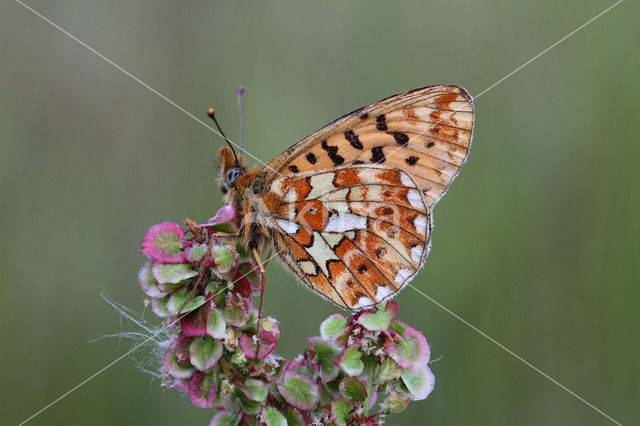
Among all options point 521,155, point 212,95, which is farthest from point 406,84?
point 212,95

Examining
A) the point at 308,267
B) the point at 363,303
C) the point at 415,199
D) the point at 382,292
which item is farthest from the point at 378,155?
the point at 363,303

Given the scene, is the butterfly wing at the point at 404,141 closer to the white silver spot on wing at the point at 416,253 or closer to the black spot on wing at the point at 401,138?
the black spot on wing at the point at 401,138

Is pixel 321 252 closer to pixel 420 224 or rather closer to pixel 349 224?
pixel 349 224

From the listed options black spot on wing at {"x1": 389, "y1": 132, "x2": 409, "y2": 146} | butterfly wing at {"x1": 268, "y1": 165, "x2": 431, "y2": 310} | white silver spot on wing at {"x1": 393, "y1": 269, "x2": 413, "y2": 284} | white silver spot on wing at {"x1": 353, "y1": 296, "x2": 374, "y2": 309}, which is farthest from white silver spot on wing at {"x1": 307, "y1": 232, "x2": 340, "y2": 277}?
black spot on wing at {"x1": 389, "y1": 132, "x2": 409, "y2": 146}

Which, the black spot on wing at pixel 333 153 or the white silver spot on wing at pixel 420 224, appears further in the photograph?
the black spot on wing at pixel 333 153

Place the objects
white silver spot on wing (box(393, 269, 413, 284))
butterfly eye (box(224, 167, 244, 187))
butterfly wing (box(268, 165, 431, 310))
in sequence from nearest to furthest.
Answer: white silver spot on wing (box(393, 269, 413, 284))
butterfly wing (box(268, 165, 431, 310))
butterfly eye (box(224, 167, 244, 187))

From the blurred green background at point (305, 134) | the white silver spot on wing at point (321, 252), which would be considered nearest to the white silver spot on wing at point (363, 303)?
the white silver spot on wing at point (321, 252)

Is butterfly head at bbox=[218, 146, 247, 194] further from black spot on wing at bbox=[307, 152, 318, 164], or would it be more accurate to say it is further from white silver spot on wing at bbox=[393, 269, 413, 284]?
white silver spot on wing at bbox=[393, 269, 413, 284]

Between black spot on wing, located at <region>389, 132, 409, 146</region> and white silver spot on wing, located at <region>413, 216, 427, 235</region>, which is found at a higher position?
black spot on wing, located at <region>389, 132, 409, 146</region>
